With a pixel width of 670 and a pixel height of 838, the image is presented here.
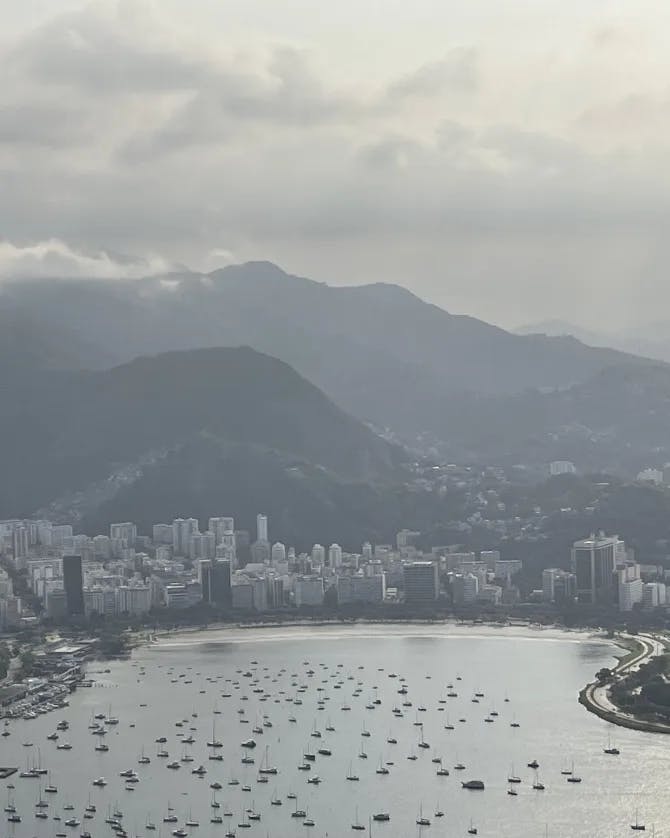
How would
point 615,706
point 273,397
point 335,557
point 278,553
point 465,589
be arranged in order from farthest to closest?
1. point 273,397
2. point 278,553
3. point 335,557
4. point 465,589
5. point 615,706

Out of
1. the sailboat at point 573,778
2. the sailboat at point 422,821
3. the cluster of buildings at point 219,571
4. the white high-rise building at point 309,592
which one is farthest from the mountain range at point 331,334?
the sailboat at point 422,821

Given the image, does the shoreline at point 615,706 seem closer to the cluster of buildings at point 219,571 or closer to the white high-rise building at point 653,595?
the white high-rise building at point 653,595

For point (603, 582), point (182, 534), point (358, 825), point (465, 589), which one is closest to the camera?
point (358, 825)

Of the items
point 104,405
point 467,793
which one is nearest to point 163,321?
point 104,405

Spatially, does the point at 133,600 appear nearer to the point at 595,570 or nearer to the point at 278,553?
the point at 278,553

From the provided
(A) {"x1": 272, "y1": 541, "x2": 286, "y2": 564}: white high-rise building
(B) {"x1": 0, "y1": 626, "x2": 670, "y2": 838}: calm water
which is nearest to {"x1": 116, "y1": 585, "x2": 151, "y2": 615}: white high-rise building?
(B) {"x1": 0, "y1": 626, "x2": 670, "y2": 838}: calm water

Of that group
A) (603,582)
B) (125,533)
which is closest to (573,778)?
(603,582)

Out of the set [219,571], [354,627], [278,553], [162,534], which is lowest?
[354,627]
